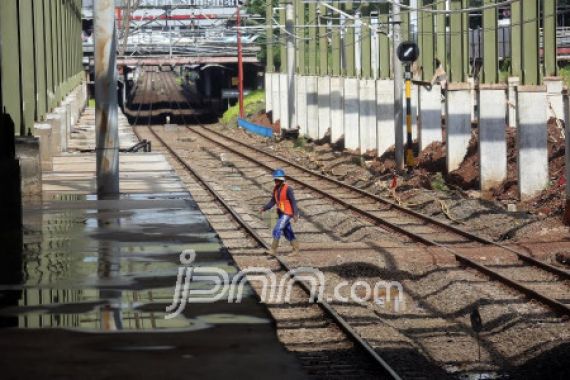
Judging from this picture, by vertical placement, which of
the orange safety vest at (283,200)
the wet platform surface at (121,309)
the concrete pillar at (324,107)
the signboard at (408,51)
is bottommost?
Result: the wet platform surface at (121,309)

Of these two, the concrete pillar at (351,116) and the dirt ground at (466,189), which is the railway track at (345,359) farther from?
the concrete pillar at (351,116)

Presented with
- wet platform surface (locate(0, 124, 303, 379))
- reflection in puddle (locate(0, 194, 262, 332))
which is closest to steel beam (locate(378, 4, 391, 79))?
reflection in puddle (locate(0, 194, 262, 332))

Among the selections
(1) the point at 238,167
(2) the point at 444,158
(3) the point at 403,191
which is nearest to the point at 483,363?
(3) the point at 403,191

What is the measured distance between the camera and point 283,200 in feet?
68.2

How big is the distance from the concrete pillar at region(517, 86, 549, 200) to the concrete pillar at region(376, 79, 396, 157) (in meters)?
14.7

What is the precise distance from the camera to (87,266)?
18.4 m

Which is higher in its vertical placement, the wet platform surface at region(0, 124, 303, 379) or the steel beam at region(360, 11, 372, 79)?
the steel beam at region(360, 11, 372, 79)

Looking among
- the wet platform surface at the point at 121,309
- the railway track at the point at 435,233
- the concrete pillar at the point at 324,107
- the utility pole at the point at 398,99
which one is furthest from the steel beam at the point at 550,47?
the concrete pillar at the point at 324,107

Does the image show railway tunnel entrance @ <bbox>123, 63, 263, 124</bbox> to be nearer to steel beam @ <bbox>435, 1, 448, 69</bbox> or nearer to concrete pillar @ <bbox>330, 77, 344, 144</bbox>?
concrete pillar @ <bbox>330, 77, 344, 144</bbox>

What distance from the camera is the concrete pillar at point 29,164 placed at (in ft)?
90.8

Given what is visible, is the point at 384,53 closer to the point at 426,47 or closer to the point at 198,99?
the point at 426,47

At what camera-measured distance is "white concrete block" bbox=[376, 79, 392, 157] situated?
4616 cm

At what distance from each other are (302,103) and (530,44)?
3579 cm

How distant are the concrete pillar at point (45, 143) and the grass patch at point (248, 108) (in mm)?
41161
